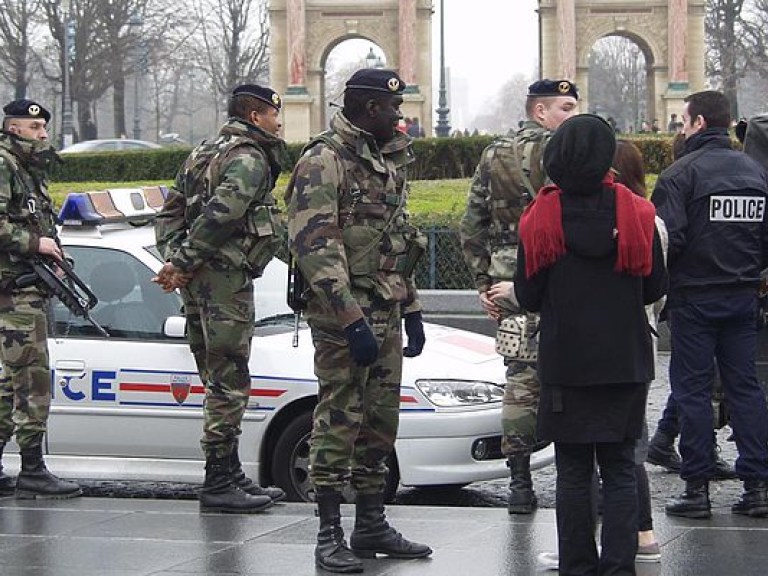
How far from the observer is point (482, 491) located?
32.3 ft

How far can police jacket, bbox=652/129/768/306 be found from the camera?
8.10 meters

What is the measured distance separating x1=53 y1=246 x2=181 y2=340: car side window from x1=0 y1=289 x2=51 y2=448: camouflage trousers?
539mm

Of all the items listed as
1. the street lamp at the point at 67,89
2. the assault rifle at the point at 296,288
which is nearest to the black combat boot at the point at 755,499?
the assault rifle at the point at 296,288

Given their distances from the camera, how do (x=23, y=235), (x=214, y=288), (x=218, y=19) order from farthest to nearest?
1. (x=218, y=19)
2. (x=23, y=235)
3. (x=214, y=288)

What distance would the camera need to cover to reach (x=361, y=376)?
6.99 m

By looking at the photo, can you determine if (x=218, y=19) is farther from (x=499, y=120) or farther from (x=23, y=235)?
(x=499, y=120)

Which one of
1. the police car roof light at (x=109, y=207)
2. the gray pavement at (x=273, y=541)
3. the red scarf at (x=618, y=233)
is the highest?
the police car roof light at (x=109, y=207)

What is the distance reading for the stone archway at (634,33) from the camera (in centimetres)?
5903

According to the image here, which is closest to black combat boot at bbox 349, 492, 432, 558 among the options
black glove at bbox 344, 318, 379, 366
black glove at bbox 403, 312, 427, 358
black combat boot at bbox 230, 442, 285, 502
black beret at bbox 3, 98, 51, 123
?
black glove at bbox 403, 312, 427, 358

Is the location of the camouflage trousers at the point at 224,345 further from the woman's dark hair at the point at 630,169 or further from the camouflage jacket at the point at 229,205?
the woman's dark hair at the point at 630,169

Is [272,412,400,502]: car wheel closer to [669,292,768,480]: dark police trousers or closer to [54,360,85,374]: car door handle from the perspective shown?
[54,360,85,374]: car door handle

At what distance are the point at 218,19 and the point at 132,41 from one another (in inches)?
774

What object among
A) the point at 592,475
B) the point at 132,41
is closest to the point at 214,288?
the point at 592,475

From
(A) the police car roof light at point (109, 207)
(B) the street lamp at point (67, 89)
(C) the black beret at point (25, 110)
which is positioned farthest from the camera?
(B) the street lamp at point (67, 89)
